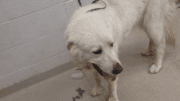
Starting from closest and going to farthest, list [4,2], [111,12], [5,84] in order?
[111,12] → [4,2] → [5,84]

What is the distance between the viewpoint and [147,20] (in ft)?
5.98

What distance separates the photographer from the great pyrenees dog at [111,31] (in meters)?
1.17

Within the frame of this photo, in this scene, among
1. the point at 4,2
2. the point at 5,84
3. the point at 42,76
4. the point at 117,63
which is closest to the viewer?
the point at 117,63

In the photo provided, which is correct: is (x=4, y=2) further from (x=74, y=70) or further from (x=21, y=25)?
(x=74, y=70)

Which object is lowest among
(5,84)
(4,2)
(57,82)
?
(57,82)

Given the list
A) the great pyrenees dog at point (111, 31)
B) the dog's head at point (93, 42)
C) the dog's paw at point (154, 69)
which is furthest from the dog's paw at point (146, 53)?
the dog's head at point (93, 42)

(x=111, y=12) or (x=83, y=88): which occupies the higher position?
(x=111, y=12)

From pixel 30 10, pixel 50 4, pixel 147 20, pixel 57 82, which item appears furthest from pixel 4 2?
pixel 147 20

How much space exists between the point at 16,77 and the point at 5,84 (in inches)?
6.7

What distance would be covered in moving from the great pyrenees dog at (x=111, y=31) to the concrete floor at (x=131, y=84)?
115 millimetres

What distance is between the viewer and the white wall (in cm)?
182

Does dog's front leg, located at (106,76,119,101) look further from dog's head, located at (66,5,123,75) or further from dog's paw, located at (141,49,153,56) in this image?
dog's paw, located at (141,49,153,56)

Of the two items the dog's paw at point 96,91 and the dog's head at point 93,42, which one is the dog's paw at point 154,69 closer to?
the dog's paw at point 96,91

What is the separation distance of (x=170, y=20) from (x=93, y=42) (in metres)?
1.31
